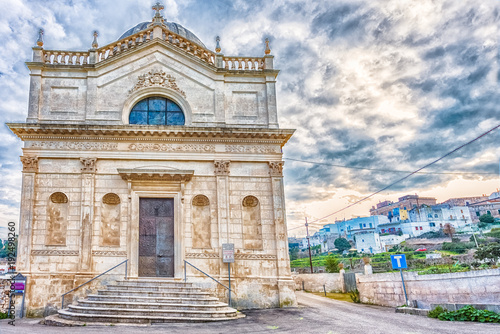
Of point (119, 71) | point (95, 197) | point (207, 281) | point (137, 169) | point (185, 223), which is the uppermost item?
point (119, 71)

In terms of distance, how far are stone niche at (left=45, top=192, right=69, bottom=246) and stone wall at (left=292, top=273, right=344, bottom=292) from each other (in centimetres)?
1985

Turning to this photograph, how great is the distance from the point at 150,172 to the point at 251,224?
5.31m

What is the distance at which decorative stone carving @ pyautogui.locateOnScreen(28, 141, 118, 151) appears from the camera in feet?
58.4

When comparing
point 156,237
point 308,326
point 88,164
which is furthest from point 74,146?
point 308,326

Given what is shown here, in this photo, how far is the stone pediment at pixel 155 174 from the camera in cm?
1752

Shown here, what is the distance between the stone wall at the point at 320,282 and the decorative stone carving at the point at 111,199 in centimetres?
1830

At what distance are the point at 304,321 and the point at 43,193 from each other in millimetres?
12721

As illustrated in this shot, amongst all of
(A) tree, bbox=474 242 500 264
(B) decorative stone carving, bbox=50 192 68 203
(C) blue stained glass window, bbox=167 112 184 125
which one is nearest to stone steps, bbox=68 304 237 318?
(B) decorative stone carving, bbox=50 192 68 203

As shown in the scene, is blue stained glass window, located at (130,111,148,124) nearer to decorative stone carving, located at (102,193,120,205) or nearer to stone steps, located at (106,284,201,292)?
decorative stone carving, located at (102,193,120,205)

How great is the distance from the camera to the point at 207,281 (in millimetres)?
16969

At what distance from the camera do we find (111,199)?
1786cm

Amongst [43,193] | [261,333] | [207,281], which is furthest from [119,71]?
[261,333]

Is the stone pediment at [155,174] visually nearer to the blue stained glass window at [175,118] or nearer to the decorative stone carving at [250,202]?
the blue stained glass window at [175,118]

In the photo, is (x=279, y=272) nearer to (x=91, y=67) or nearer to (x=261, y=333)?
(x=261, y=333)
